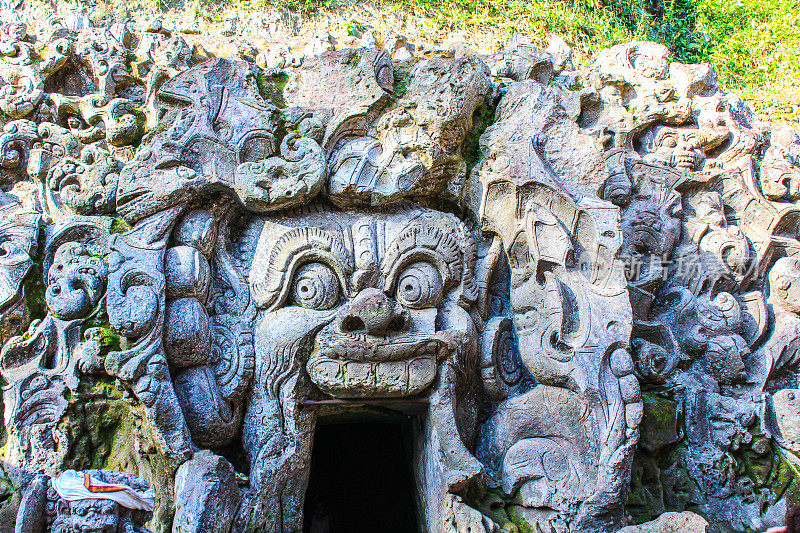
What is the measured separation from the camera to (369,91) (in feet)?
13.5

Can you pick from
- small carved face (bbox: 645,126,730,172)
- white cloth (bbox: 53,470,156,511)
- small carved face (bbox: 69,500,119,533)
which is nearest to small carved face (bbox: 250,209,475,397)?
white cloth (bbox: 53,470,156,511)

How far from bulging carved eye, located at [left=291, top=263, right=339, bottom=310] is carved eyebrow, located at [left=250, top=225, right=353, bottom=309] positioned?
1.5 inches

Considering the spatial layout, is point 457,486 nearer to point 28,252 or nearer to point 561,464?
point 561,464

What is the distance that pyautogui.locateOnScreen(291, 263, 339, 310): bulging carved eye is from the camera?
362 centimetres

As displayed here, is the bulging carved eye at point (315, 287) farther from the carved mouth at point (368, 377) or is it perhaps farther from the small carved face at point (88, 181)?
the small carved face at point (88, 181)

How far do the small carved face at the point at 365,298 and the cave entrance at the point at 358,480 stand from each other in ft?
5.38

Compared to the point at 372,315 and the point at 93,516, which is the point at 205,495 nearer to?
the point at 93,516

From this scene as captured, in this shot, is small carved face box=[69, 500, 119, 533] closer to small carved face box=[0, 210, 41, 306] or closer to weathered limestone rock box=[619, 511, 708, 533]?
small carved face box=[0, 210, 41, 306]

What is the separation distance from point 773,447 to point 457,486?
1.99 metres

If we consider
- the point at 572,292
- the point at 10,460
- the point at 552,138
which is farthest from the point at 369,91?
the point at 10,460

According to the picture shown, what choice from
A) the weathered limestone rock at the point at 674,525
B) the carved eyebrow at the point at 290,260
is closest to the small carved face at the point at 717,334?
the weathered limestone rock at the point at 674,525

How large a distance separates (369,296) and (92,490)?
1.54m

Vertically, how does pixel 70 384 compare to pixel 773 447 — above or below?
above

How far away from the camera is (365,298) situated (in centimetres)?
348
